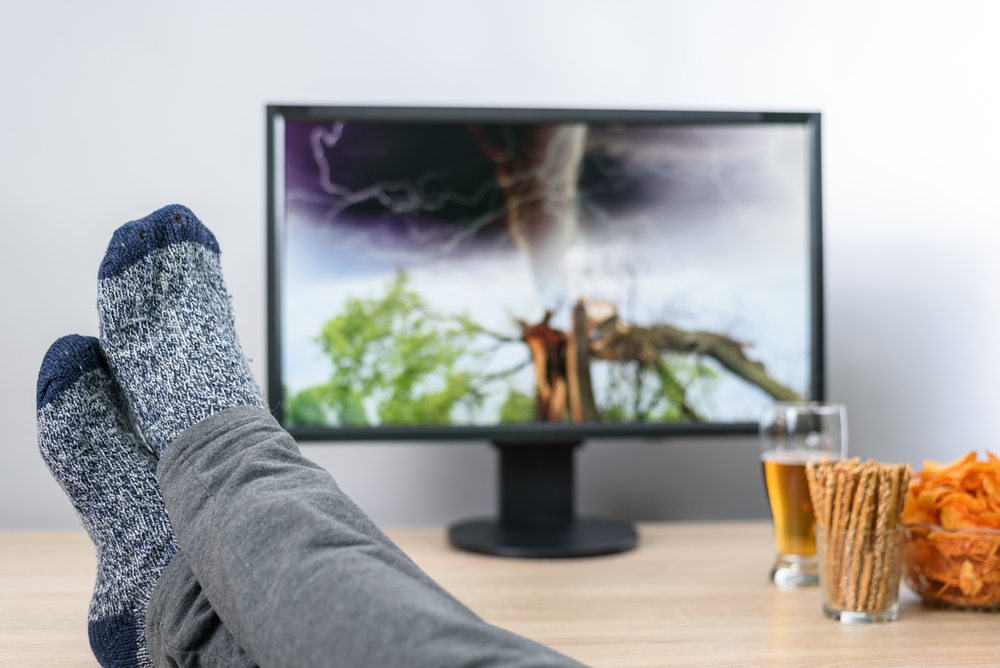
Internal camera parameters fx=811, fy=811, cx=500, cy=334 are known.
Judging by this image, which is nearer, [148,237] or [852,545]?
[852,545]

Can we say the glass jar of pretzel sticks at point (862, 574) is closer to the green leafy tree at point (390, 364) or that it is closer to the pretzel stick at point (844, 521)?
the pretzel stick at point (844, 521)

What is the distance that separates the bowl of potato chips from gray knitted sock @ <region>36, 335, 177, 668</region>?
602mm

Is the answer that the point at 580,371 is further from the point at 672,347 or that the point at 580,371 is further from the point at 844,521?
the point at 844,521

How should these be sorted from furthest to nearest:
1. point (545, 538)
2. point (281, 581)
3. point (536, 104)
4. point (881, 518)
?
1. point (536, 104)
2. point (545, 538)
3. point (881, 518)
4. point (281, 581)

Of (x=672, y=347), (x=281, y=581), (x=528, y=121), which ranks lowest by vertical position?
(x=281, y=581)

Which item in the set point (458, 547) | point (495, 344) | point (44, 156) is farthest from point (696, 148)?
point (44, 156)

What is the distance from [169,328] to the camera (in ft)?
2.28

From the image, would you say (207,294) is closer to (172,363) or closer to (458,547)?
(172,363)

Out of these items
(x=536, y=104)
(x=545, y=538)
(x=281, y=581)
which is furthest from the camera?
(x=536, y=104)

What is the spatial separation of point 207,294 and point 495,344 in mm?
305

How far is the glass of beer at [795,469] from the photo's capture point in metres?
0.73

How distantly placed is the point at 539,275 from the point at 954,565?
18.5 inches

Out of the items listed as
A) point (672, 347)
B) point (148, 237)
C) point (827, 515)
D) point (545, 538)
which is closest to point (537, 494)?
point (545, 538)


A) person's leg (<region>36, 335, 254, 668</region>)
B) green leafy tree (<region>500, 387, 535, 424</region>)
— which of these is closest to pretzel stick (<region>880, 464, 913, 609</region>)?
green leafy tree (<region>500, 387, 535, 424</region>)
